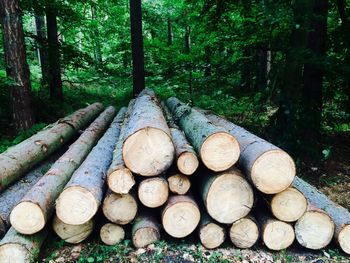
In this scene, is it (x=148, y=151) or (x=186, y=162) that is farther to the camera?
(x=186, y=162)

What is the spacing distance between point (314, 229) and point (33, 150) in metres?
4.22

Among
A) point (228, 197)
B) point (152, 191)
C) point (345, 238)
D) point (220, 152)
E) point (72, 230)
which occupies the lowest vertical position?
point (345, 238)

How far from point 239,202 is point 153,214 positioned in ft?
3.54

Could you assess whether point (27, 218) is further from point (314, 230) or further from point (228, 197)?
point (314, 230)

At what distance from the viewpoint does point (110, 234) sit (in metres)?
3.96

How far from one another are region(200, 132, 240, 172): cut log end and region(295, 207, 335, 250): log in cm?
110

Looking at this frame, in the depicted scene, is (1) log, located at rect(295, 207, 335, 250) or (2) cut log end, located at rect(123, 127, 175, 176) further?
(1) log, located at rect(295, 207, 335, 250)

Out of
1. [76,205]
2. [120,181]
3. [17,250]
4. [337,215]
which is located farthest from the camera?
[337,215]

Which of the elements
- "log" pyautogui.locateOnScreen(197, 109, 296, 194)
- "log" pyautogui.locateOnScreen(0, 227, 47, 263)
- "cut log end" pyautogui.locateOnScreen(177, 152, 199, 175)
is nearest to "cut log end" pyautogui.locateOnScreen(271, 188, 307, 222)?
"log" pyautogui.locateOnScreen(197, 109, 296, 194)

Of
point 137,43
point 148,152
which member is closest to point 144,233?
point 148,152

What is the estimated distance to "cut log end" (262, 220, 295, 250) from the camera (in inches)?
154

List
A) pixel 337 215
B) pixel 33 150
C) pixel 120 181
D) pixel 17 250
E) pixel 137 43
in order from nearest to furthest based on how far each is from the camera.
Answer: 1. pixel 17 250
2. pixel 120 181
3. pixel 337 215
4. pixel 33 150
5. pixel 137 43

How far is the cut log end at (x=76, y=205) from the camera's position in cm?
364

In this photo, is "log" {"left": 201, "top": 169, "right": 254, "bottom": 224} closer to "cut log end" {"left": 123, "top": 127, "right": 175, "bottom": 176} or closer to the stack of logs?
the stack of logs
